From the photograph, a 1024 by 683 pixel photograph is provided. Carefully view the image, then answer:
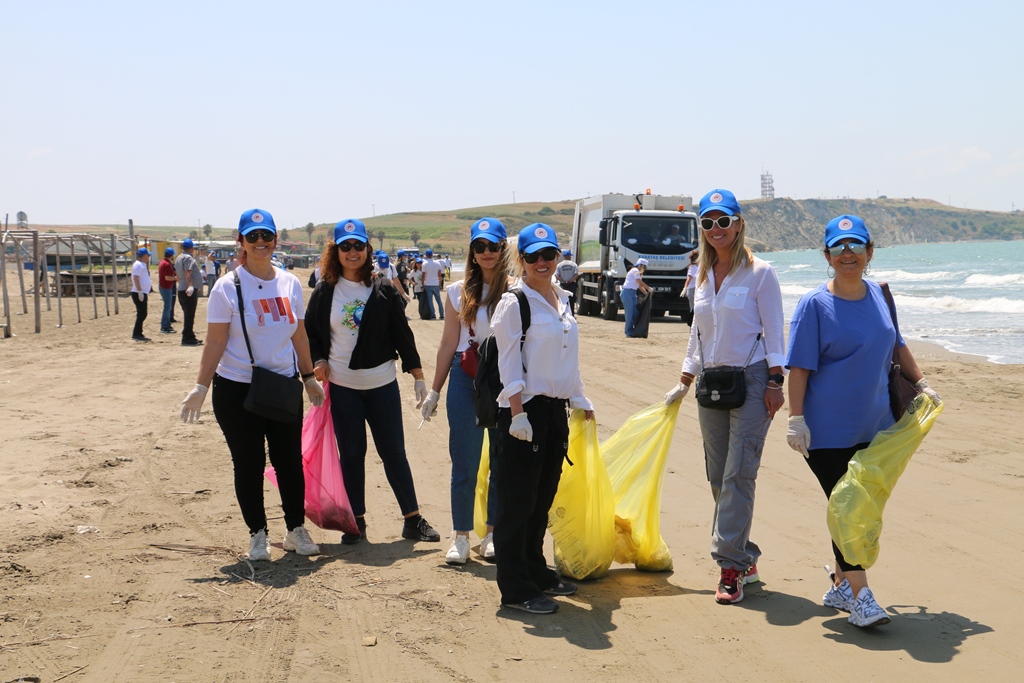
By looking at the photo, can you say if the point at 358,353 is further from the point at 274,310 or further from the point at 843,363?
the point at 843,363

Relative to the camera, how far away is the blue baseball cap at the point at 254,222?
204 inches

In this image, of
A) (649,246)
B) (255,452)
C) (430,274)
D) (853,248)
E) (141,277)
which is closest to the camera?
(853,248)

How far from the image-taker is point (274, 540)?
5965 mm

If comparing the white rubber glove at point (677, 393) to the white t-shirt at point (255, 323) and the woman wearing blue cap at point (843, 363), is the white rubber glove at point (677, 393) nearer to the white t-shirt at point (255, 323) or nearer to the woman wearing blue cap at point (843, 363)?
the woman wearing blue cap at point (843, 363)

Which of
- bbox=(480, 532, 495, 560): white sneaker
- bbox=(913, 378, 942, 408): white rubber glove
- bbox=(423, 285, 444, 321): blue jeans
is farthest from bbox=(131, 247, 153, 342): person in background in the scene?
bbox=(913, 378, 942, 408): white rubber glove

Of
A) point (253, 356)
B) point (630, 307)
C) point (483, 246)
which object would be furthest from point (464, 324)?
point (630, 307)

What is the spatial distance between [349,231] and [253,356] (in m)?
0.90

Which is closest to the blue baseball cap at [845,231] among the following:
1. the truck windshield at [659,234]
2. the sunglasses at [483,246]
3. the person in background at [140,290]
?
the sunglasses at [483,246]

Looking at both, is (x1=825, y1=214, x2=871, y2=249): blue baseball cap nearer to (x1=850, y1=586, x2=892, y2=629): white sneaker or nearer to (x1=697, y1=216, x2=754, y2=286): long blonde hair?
(x1=697, y1=216, x2=754, y2=286): long blonde hair

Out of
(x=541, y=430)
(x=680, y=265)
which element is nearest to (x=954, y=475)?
(x=541, y=430)

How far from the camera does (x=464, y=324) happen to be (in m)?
5.23

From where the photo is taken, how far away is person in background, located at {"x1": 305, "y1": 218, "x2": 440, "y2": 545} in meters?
5.57

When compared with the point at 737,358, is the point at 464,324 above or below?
above

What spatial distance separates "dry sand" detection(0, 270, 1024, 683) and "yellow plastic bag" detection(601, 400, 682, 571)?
0.15 meters
